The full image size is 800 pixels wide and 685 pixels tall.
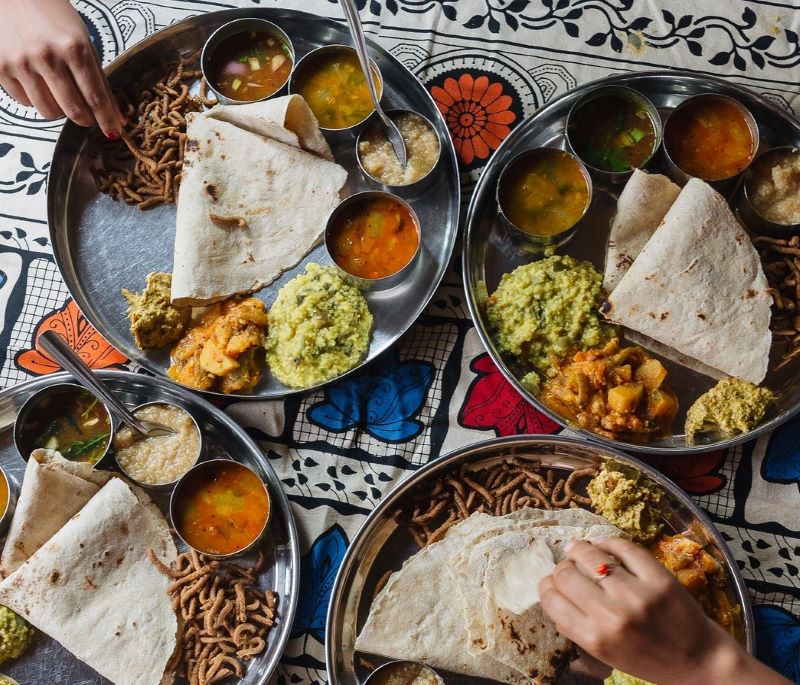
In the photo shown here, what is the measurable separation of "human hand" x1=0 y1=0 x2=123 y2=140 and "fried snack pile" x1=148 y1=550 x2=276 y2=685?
6.94ft

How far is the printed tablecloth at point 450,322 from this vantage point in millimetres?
3400

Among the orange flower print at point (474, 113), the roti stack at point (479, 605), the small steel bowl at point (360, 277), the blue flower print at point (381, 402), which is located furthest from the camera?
the orange flower print at point (474, 113)

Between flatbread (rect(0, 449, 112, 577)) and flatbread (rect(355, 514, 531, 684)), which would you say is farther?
flatbread (rect(0, 449, 112, 577))

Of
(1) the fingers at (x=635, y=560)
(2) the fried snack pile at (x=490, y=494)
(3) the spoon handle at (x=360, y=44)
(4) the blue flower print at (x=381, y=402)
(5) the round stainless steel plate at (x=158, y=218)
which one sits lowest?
(2) the fried snack pile at (x=490, y=494)

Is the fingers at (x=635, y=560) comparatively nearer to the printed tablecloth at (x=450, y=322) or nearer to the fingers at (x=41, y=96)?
the printed tablecloth at (x=450, y=322)

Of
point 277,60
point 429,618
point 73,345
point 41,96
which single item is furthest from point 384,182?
point 429,618

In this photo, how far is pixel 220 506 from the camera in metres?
3.34

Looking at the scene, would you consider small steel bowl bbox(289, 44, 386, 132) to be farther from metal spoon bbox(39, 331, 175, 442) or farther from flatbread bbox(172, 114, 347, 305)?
metal spoon bbox(39, 331, 175, 442)

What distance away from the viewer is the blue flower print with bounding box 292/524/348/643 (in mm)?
3387

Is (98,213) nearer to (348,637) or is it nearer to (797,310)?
(348,637)

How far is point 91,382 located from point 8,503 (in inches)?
28.5

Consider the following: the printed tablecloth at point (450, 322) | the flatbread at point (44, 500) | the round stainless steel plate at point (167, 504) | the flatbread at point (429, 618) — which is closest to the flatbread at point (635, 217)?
the printed tablecloth at point (450, 322)

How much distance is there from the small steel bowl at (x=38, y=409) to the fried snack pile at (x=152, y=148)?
Answer: 0.94 m

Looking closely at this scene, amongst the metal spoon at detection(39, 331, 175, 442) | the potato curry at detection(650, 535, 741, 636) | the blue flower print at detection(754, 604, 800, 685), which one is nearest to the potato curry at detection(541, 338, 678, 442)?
the potato curry at detection(650, 535, 741, 636)
